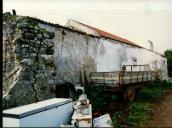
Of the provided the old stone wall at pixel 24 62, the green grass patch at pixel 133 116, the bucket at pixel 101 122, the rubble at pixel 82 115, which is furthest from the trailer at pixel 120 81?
the bucket at pixel 101 122

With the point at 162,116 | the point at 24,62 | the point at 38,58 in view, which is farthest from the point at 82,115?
the point at 162,116

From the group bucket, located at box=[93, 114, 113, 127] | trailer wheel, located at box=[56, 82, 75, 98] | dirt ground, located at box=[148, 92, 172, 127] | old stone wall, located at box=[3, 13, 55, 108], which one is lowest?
dirt ground, located at box=[148, 92, 172, 127]

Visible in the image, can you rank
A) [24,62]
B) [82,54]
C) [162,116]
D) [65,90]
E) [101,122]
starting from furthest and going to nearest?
[82,54]
[65,90]
[162,116]
[24,62]
[101,122]

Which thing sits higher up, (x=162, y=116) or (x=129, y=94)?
(x=129, y=94)

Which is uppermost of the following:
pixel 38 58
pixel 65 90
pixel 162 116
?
pixel 38 58

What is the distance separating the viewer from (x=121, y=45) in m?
18.7

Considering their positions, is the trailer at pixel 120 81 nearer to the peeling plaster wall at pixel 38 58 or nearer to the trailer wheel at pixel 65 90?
the peeling plaster wall at pixel 38 58

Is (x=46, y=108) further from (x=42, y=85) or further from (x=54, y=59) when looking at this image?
(x=54, y=59)

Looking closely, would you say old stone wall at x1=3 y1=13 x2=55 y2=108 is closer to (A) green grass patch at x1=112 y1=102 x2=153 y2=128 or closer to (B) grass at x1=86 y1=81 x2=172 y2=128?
(B) grass at x1=86 y1=81 x2=172 y2=128

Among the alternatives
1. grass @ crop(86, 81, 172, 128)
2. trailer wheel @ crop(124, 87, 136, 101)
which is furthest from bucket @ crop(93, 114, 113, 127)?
trailer wheel @ crop(124, 87, 136, 101)

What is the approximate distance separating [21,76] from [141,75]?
23.6 feet

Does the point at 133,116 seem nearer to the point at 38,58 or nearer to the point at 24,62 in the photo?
the point at 38,58

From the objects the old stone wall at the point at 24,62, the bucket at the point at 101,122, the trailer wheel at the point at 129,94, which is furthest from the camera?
the trailer wheel at the point at 129,94

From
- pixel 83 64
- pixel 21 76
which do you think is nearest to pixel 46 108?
pixel 21 76
